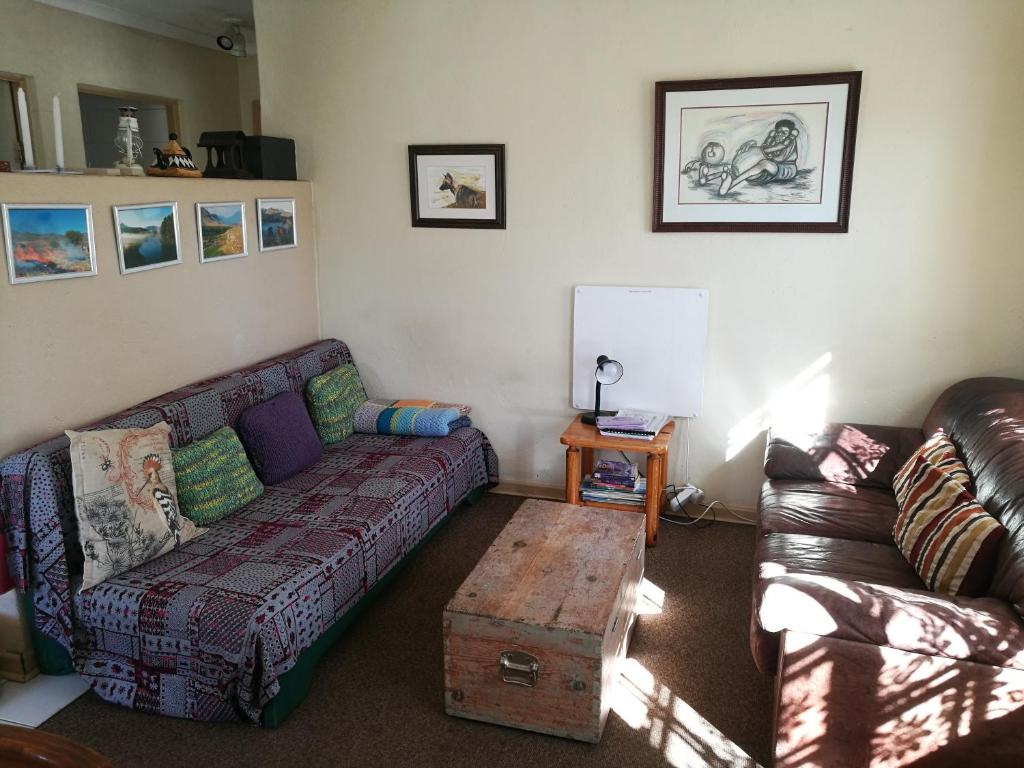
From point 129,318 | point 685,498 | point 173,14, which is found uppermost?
point 173,14

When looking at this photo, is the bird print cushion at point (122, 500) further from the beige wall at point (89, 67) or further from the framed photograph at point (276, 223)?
the beige wall at point (89, 67)

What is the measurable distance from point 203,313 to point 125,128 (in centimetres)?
79

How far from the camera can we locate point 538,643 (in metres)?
2.32

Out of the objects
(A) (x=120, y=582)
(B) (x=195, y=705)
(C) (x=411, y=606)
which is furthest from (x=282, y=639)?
(C) (x=411, y=606)

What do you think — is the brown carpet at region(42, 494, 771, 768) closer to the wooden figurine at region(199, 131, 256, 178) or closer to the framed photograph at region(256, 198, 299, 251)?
the framed photograph at region(256, 198, 299, 251)

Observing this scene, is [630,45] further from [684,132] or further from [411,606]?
[411,606]

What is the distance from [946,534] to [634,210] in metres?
1.97

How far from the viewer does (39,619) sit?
8.46 feet

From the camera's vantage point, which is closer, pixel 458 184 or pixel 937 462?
pixel 937 462

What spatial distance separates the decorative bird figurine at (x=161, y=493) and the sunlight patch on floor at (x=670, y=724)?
1.56 meters

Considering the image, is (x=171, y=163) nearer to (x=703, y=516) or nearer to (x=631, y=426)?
(x=631, y=426)

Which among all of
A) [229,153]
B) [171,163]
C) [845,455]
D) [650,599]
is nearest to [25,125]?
[171,163]

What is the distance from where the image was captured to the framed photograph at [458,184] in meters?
3.92

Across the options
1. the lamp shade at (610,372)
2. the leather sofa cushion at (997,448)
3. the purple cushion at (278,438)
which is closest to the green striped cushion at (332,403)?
the purple cushion at (278,438)
